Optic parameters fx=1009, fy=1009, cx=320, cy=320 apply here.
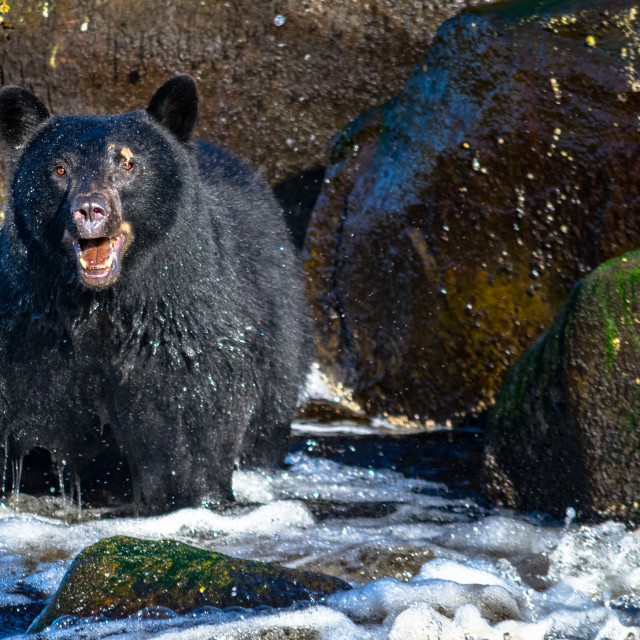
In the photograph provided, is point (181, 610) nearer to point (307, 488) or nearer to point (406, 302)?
point (307, 488)

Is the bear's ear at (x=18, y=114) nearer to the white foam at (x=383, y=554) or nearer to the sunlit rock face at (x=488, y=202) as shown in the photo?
the white foam at (x=383, y=554)

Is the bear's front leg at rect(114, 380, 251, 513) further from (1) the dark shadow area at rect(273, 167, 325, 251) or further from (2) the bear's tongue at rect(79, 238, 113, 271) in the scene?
(1) the dark shadow area at rect(273, 167, 325, 251)

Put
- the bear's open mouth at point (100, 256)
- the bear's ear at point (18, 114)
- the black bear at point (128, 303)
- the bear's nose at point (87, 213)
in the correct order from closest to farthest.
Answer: the bear's nose at point (87, 213), the bear's open mouth at point (100, 256), the black bear at point (128, 303), the bear's ear at point (18, 114)

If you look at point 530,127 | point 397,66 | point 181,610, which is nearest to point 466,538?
point 181,610

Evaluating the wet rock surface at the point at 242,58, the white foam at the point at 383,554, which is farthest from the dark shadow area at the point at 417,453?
the wet rock surface at the point at 242,58

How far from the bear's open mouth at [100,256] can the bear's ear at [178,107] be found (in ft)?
2.40

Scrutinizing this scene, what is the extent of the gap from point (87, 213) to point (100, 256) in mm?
262

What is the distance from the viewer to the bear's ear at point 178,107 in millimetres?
4809

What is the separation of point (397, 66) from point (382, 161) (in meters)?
1.48

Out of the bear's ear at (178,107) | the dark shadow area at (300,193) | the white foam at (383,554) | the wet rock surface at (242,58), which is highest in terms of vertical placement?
the wet rock surface at (242,58)

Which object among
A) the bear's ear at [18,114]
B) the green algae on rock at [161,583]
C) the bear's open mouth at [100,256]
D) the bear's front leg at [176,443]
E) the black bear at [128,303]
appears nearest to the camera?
the green algae on rock at [161,583]

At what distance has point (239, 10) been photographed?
8734 millimetres

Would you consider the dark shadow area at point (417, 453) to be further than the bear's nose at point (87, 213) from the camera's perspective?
Yes

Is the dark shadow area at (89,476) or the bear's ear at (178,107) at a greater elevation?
the bear's ear at (178,107)
